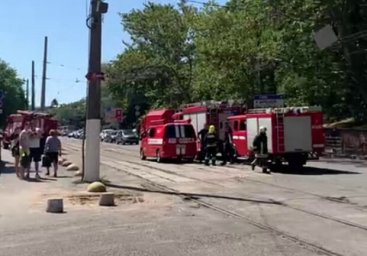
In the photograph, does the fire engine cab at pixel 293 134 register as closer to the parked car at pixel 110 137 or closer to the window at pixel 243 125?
the window at pixel 243 125

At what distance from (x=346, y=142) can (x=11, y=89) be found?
65.7 meters

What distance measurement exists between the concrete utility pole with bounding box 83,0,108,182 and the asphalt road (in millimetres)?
893

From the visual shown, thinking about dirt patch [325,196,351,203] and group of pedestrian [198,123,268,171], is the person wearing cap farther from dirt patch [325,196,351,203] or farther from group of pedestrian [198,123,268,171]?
dirt patch [325,196,351,203]

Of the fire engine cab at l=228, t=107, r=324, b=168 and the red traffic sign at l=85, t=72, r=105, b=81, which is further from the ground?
the red traffic sign at l=85, t=72, r=105, b=81

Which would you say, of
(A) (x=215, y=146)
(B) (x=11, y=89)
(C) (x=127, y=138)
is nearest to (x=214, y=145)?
(A) (x=215, y=146)

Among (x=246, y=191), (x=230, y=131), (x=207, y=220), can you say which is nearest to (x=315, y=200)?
(x=246, y=191)

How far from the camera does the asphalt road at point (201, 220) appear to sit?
1012 centimetres

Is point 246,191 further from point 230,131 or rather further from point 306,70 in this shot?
point 306,70

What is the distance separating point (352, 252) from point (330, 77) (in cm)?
3504

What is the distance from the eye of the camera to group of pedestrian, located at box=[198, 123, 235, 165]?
3125cm

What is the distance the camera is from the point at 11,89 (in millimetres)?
97438

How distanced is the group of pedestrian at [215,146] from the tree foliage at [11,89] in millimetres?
60700

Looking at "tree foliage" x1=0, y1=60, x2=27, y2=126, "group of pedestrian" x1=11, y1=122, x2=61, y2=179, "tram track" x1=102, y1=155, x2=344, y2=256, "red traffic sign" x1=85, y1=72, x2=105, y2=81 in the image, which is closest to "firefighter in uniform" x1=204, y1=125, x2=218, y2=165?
"group of pedestrian" x1=11, y1=122, x2=61, y2=179

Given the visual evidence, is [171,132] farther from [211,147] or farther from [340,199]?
[340,199]
